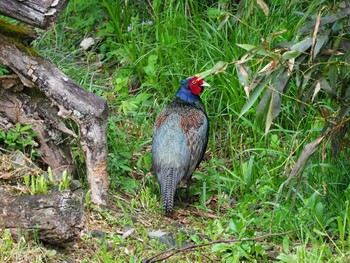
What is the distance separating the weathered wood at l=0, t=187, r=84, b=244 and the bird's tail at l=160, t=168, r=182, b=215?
1.27 m

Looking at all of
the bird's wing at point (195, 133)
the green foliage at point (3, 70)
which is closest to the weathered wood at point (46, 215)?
the green foliage at point (3, 70)

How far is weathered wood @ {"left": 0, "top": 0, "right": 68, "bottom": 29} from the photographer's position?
559cm

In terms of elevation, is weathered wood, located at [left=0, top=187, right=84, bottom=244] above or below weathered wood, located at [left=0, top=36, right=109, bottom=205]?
below

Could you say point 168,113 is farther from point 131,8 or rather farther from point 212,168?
point 131,8

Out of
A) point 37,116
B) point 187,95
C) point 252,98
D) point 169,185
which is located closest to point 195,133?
point 187,95

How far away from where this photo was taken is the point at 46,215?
5.14 metres

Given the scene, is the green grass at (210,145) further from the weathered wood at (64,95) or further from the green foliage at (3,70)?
the green foliage at (3,70)

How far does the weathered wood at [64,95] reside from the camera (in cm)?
592

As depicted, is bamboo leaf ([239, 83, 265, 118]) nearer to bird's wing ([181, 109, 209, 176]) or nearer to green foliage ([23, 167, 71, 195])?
Answer: green foliage ([23, 167, 71, 195])

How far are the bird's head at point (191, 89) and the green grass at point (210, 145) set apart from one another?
234 mm

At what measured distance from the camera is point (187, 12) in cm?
809

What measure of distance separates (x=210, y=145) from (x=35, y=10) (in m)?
2.35

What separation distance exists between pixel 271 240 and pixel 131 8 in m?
3.30

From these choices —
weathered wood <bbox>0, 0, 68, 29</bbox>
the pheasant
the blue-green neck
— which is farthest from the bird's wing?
weathered wood <bbox>0, 0, 68, 29</bbox>
